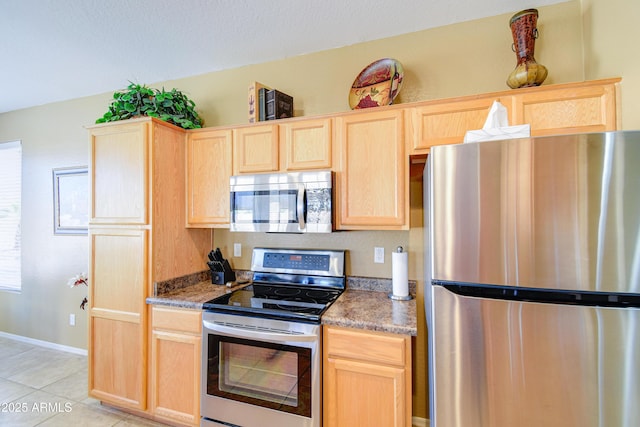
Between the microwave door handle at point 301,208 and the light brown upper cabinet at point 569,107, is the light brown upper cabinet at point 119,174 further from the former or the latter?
the light brown upper cabinet at point 569,107

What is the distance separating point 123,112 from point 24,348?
3210 millimetres

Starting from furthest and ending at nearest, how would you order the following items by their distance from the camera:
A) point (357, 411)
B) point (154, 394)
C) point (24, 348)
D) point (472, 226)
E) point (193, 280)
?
point (24, 348) → point (193, 280) → point (154, 394) → point (357, 411) → point (472, 226)

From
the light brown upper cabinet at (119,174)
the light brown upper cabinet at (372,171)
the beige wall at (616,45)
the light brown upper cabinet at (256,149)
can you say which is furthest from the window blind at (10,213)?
the beige wall at (616,45)

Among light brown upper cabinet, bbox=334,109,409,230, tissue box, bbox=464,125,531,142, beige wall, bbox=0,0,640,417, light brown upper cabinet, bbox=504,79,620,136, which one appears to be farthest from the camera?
light brown upper cabinet, bbox=334,109,409,230

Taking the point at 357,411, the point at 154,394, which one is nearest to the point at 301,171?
the point at 357,411

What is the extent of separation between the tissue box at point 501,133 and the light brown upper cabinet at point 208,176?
167cm

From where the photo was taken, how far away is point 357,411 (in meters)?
1.58

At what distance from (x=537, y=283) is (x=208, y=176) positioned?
2.15 metres

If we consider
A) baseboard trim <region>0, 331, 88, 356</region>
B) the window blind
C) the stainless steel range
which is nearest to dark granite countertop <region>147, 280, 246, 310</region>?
the stainless steel range

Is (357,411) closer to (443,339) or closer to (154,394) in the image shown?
(443,339)

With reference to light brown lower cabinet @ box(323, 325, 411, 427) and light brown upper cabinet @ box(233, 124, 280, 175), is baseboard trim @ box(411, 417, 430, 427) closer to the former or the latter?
light brown lower cabinet @ box(323, 325, 411, 427)

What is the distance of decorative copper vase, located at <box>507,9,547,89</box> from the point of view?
1.63 metres

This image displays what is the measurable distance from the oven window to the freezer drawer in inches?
29.5

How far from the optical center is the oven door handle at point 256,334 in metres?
1.65
